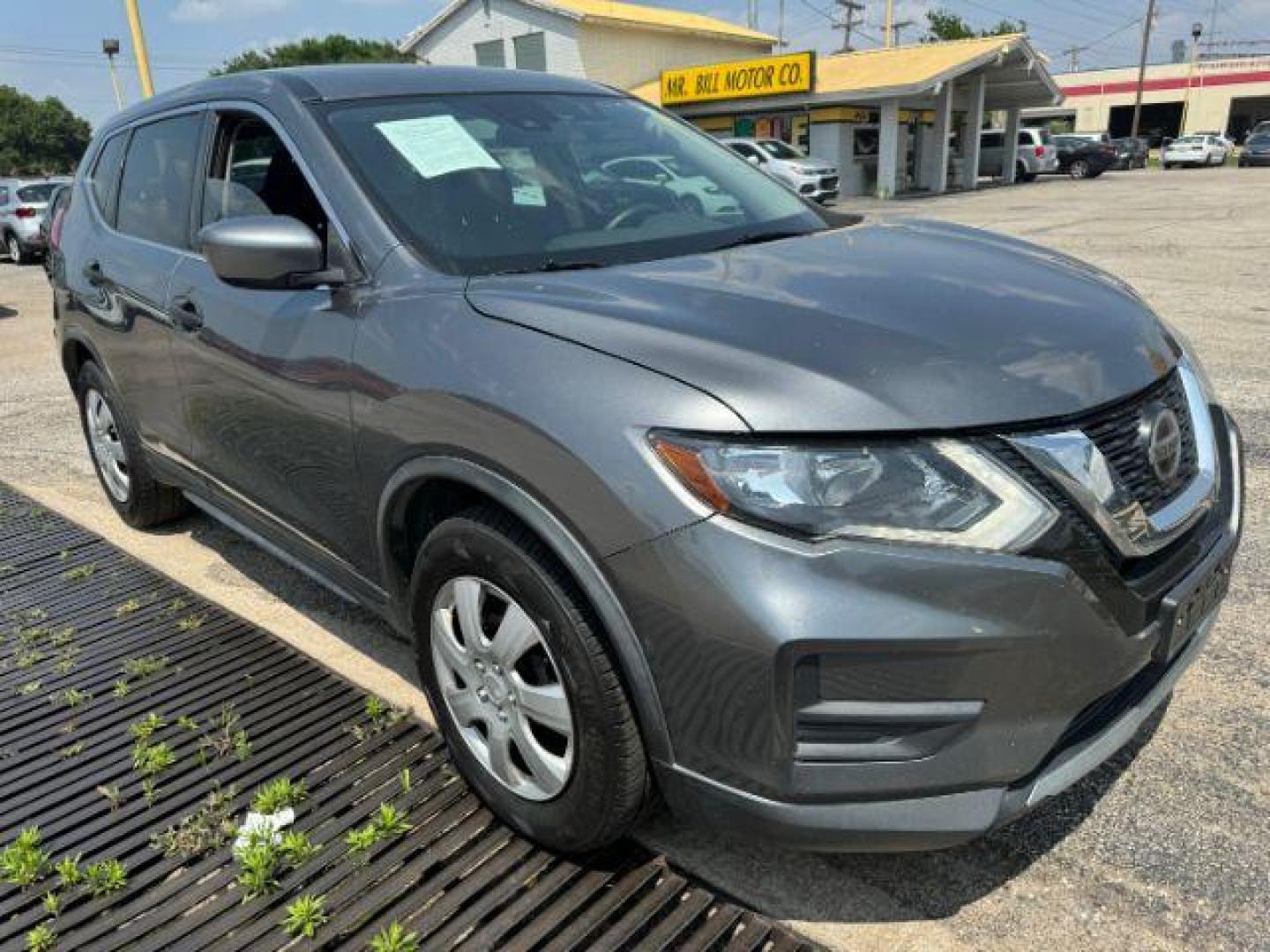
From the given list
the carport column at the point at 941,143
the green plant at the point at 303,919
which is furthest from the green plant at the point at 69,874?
the carport column at the point at 941,143

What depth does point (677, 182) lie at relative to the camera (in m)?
→ 2.99

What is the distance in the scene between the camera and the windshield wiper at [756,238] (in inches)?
102

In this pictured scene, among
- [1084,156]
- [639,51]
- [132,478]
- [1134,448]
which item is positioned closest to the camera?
[1134,448]

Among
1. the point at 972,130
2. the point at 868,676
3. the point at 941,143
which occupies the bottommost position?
the point at 941,143

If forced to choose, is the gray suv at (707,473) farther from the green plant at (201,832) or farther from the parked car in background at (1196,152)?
the parked car in background at (1196,152)

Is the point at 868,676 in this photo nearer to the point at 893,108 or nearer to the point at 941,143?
the point at 893,108

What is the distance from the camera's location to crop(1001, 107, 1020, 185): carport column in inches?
1345

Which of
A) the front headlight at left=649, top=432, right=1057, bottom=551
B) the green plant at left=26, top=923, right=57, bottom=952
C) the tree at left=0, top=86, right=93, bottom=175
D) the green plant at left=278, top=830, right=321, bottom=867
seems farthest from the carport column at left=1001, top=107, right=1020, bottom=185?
the tree at left=0, top=86, right=93, bottom=175

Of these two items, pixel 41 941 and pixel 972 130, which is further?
pixel 972 130

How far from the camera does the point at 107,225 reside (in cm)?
392

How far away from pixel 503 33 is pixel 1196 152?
27474mm

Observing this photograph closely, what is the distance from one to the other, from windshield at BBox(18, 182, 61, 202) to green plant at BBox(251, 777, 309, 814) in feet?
61.6

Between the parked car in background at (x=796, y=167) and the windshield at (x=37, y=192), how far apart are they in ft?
45.7

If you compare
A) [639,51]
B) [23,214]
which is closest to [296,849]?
[23,214]
